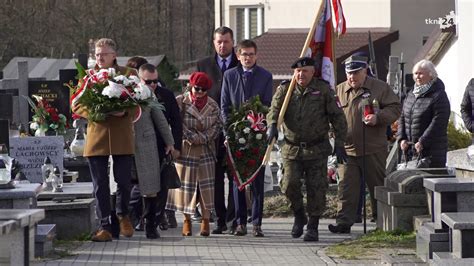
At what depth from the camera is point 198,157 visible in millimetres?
15016

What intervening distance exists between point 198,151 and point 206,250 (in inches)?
68.5

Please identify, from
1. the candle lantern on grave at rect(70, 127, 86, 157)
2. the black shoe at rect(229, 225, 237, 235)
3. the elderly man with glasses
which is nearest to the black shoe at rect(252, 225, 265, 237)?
the black shoe at rect(229, 225, 237, 235)

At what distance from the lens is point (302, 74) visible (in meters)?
14.4

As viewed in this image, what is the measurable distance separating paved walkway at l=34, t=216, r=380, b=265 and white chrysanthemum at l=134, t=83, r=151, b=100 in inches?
58.0

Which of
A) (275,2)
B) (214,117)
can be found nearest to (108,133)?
(214,117)

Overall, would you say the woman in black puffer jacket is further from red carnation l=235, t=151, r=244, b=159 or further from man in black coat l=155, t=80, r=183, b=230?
man in black coat l=155, t=80, r=183, b=230

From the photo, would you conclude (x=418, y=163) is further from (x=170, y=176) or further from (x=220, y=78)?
(x=170, y=176)

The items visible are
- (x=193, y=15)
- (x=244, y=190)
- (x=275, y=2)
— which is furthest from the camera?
(x=193, y=15)

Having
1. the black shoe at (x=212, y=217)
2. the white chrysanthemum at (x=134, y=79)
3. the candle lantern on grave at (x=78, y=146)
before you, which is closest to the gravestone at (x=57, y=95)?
the candle lantern on grave at (x=78, y=146)

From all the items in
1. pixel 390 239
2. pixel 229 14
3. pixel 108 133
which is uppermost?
pixel 229 14

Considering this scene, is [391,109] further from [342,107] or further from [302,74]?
[302,74]

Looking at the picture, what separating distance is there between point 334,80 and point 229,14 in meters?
32.4

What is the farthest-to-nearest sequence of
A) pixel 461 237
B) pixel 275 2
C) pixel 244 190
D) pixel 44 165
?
pixel 275 2 < pixel 44 165 < pixel 244 190 < pixel 461 237

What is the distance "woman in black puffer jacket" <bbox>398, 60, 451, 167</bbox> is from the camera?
606 inches
